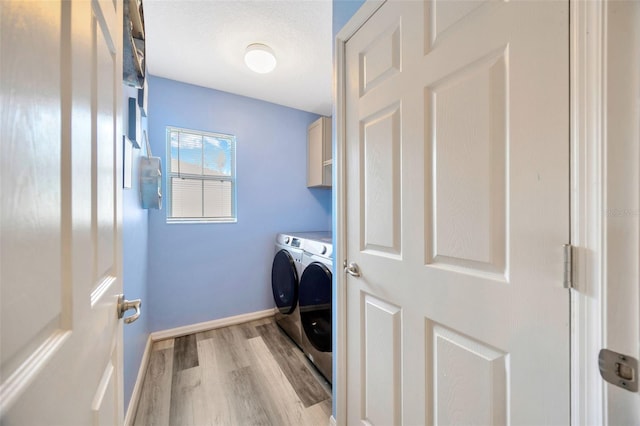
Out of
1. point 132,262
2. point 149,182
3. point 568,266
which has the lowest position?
point 132,262

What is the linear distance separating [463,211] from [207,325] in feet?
8.55

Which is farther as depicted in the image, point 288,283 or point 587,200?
point 288,283

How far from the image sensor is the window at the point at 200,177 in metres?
2.40

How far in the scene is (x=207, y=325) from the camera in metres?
2.44

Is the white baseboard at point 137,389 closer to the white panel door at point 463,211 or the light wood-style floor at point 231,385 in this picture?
the light wood-style floor at point 231,385

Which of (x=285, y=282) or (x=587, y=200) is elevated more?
(x=587, y=200)

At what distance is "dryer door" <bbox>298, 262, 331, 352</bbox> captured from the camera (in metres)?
1.62

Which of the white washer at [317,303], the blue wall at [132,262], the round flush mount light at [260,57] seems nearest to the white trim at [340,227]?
the white washer at [317,303]

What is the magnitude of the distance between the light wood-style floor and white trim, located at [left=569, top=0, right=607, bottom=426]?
137cm

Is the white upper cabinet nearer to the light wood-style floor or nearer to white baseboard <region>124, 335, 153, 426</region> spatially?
the light wood-style floor

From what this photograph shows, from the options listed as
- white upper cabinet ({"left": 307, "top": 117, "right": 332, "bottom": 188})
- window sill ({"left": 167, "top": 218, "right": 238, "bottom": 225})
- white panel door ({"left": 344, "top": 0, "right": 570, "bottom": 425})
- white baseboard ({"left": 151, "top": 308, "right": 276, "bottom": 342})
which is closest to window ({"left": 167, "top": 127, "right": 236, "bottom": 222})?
window sill ({"left": 167, "top": 218, "right": 238, "bottom": 225})

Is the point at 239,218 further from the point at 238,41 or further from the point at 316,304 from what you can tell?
the point at 238,41

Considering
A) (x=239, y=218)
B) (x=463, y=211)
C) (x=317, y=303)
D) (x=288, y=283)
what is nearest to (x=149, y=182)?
(x=239, y=218)

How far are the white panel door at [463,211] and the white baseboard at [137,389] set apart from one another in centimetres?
129
